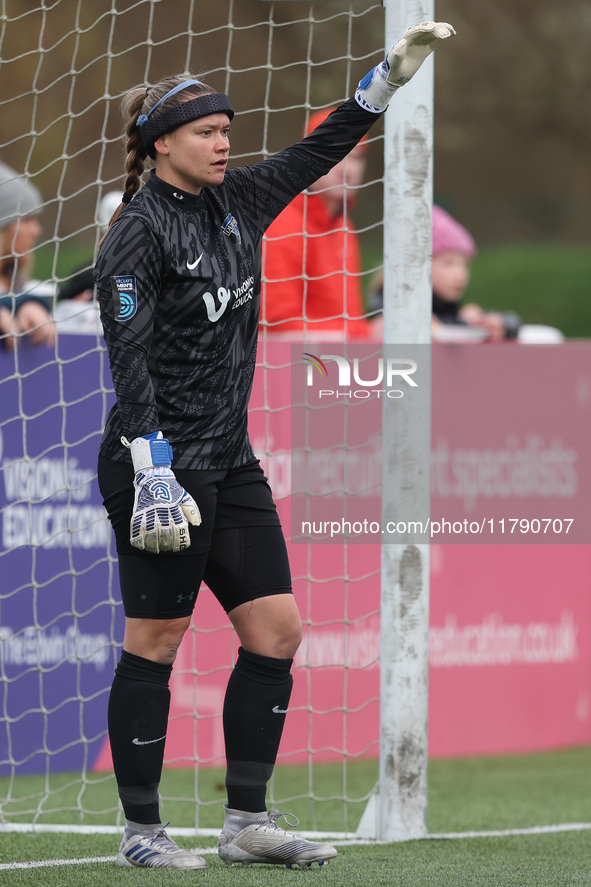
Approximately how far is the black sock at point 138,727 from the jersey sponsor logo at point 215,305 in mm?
762

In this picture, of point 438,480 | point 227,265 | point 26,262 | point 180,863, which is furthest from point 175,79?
point 438,480

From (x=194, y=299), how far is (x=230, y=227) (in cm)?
23

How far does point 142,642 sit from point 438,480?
269 cm

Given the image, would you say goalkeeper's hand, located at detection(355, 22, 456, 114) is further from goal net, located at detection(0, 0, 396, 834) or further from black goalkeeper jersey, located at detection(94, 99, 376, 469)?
goal net, located at detection(0, 0, 396, 834)

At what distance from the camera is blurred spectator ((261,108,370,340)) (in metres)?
4.75

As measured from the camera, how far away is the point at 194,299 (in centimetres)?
268

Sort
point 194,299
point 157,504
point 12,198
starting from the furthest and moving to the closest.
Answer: point 12,198 → point 194,299 → point 157,504

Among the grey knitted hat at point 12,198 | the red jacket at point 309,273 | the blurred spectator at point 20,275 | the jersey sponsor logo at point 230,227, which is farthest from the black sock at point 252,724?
the grey knitted hat at point 12,198

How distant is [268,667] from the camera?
9.41 feet

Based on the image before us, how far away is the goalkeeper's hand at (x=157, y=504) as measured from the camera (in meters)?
2.53

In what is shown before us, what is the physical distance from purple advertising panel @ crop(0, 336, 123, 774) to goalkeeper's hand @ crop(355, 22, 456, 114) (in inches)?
73.1

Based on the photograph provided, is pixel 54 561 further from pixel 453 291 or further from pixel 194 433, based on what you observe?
pixel 453 291

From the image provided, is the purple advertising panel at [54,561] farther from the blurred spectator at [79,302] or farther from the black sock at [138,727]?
the black sock at [138,727]

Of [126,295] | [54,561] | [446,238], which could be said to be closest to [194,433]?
[126,295]
